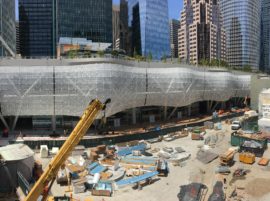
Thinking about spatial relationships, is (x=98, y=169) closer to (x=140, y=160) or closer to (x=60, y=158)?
(x=140, y=160)

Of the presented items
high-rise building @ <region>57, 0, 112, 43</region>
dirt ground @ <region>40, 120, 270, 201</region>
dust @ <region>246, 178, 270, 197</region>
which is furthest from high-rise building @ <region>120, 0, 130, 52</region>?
dust @ <region>246, 178, 270, 197</region>

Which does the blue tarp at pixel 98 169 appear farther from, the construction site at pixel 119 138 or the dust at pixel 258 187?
the dust at pixel 258 187

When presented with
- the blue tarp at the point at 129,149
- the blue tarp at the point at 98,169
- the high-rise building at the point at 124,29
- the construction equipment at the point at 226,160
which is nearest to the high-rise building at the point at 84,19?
the high-rise building at the point at 124,29

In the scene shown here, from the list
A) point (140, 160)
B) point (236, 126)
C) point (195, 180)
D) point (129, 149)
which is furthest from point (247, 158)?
point (236, 126)

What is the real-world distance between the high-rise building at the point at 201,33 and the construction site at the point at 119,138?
101m

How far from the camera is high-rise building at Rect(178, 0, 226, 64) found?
599 feet

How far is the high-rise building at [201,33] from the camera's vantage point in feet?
599

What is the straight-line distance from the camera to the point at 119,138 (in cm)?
4928

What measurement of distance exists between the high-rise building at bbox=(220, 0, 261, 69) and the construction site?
11857 centimetres

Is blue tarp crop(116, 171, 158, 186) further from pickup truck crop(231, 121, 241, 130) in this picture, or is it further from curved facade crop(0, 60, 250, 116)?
pickup truck crop(231, 121, 241, 130)

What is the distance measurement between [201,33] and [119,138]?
147018 millimetres

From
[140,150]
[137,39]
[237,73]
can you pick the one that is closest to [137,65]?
[140,150]

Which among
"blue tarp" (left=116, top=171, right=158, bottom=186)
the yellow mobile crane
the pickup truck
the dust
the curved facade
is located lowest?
the dust

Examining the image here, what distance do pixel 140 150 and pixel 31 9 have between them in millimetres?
164684
